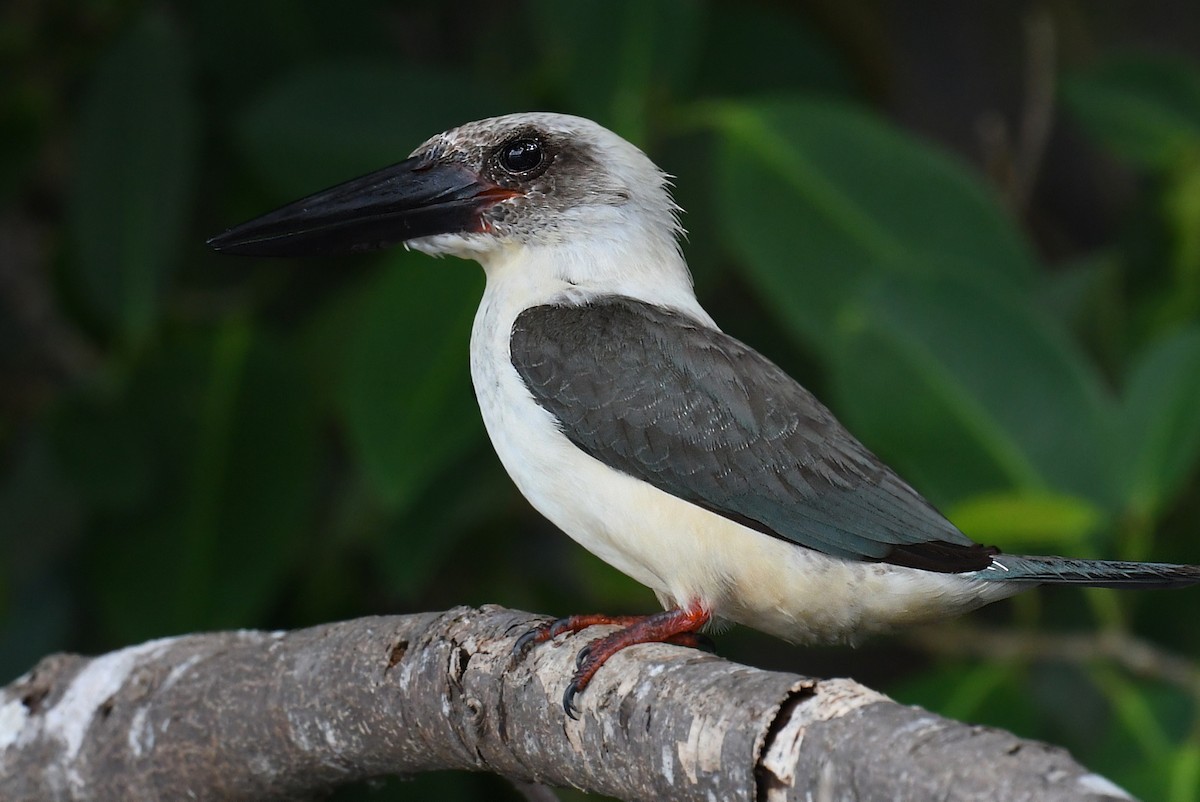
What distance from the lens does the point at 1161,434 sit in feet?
9.72

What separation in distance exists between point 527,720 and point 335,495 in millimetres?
2417

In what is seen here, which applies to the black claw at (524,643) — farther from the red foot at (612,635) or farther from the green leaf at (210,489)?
the green leaf at (210,489)

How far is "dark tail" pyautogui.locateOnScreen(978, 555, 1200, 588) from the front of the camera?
2004 millimetres

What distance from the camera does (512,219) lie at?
8.35ft

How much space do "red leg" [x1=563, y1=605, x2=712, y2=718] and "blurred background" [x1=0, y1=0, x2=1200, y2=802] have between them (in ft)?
2.79

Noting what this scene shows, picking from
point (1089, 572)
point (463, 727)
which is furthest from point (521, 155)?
point (1089, 572)

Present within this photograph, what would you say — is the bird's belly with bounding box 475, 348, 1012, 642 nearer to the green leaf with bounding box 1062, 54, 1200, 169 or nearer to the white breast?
the white breast

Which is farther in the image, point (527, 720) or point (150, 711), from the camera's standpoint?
point (150, 711)


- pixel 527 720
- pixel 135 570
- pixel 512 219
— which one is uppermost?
pixel 512 219

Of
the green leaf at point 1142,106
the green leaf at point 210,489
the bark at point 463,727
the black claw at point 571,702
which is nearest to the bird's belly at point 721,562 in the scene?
the bark at point 463,727

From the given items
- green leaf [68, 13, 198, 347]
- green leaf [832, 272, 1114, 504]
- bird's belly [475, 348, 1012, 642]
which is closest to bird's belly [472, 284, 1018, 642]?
bird's belly [475, 348, 1012, 642]

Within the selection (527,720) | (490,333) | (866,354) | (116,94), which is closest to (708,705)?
(527,720)

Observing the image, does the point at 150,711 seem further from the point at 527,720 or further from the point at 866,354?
the point at 866,354

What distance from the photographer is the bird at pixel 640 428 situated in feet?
7.16
